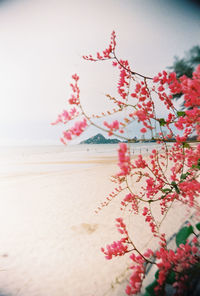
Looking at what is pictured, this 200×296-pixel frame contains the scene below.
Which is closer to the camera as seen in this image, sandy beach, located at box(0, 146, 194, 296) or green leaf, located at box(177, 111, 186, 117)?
green leaf, located at box(177, 111, 186, 117)

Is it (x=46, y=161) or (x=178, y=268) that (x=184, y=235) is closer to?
(x=178, y=268)

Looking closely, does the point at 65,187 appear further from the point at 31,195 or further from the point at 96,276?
the point at 96,276

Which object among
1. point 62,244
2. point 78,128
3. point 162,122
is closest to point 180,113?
point 162,122

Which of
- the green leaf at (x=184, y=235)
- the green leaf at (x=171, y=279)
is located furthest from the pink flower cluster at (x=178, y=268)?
the green leaf at (x=184, y=235)

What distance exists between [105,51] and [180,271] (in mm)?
1506

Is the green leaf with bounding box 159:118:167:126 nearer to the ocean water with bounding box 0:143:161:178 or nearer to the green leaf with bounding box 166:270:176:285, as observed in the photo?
the ocean water with bounding box 0:143:161:178

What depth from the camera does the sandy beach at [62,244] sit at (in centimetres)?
288

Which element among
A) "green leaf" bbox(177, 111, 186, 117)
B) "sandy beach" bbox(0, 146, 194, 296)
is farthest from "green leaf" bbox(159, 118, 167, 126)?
"sandy beach" bbox(0, 146, 194, 296)

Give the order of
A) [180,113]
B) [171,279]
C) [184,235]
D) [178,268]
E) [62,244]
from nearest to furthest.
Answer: [178,268] → [171,279] → [180,113] → [184,235] → [62,244]

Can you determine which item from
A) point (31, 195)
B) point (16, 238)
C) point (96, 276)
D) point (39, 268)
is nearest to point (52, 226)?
point (16, 238)

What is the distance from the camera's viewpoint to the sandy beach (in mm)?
2879

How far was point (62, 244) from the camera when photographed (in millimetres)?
4070

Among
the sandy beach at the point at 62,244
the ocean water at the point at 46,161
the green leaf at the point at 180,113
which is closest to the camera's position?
the green leaf at the point at 180,113

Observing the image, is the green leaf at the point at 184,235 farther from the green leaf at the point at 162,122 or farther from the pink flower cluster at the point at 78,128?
the pink flower cluster at the point at 78,128
